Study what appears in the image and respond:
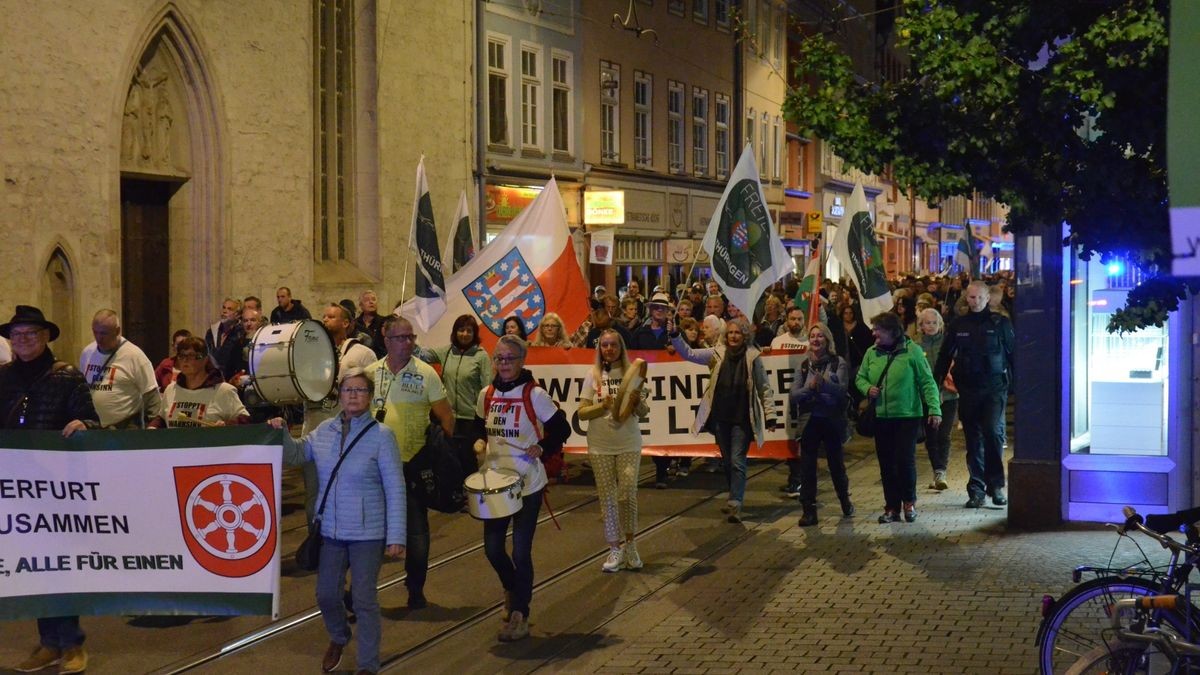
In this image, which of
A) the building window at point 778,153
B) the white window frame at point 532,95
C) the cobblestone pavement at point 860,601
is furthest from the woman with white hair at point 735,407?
the building window at point 778,153

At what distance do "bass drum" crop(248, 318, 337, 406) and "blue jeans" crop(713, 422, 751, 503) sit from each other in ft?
13.2

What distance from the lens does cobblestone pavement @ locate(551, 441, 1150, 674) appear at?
8180mm

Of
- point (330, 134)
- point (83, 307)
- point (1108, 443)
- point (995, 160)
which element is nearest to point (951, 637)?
point (995, 160)

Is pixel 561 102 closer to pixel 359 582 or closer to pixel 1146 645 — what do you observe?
pixel 359 582

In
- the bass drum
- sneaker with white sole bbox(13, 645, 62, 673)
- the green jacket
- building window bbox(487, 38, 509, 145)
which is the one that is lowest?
sneaker with white sole bbox(13, 645, 62, 673)

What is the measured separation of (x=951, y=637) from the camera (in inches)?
336

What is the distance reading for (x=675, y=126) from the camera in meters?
41.2

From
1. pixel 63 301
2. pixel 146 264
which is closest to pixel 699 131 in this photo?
pixel 146 264

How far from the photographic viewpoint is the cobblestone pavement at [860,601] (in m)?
8.18

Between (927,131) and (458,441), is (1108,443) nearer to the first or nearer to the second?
(927,131)

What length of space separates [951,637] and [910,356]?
434 centimetres

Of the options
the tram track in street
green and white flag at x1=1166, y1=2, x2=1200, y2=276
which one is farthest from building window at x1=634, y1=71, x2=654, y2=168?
green and white flag at x1=1166, y1=2, x2=1200, y2=276

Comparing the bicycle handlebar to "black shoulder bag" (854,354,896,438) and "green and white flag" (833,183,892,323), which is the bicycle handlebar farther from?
"green and white flag" (833,183,892,323)

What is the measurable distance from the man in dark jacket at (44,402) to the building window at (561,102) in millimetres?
26014
